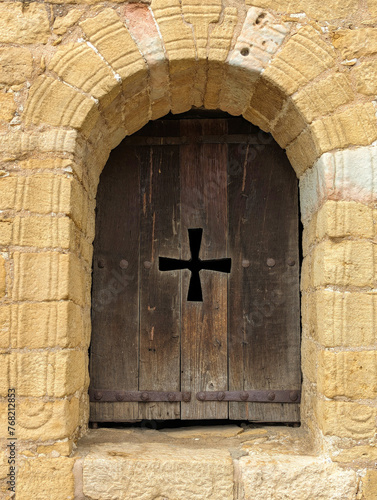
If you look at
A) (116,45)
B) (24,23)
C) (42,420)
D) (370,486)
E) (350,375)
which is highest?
(24,23)

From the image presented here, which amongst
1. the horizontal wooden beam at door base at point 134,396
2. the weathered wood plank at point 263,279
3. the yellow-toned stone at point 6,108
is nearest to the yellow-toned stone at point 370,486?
the weathered wood plank at point 263,279

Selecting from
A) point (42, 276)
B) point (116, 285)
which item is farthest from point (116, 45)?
point (116, 285)

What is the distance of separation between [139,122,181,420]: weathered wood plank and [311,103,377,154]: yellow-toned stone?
0.89 m

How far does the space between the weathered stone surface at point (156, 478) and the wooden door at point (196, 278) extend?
0.47 metres

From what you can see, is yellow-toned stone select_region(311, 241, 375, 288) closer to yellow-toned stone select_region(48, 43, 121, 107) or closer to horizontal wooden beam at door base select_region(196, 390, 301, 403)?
horizontal wooden beam at door base select_region(196, 390, 301, 403)

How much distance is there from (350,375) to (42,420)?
55.6 inches

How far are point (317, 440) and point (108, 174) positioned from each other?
1.81 m

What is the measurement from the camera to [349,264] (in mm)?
2223

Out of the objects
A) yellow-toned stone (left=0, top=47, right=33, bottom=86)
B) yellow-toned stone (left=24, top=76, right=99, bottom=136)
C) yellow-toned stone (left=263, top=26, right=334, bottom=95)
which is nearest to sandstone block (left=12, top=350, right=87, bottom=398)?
yellow-toned stone (left=24, top=76, right=99, bottom=136)

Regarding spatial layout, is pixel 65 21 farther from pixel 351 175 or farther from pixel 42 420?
pixel 42 420

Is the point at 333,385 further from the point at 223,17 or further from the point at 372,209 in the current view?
the point at 223,17

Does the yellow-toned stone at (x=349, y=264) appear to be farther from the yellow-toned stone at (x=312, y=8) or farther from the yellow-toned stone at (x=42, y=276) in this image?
the yellow-toned stone at (x=42, y=276)

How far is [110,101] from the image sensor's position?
2.36 metres

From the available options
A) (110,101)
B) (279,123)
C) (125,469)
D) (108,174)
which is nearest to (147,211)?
(108,174)
